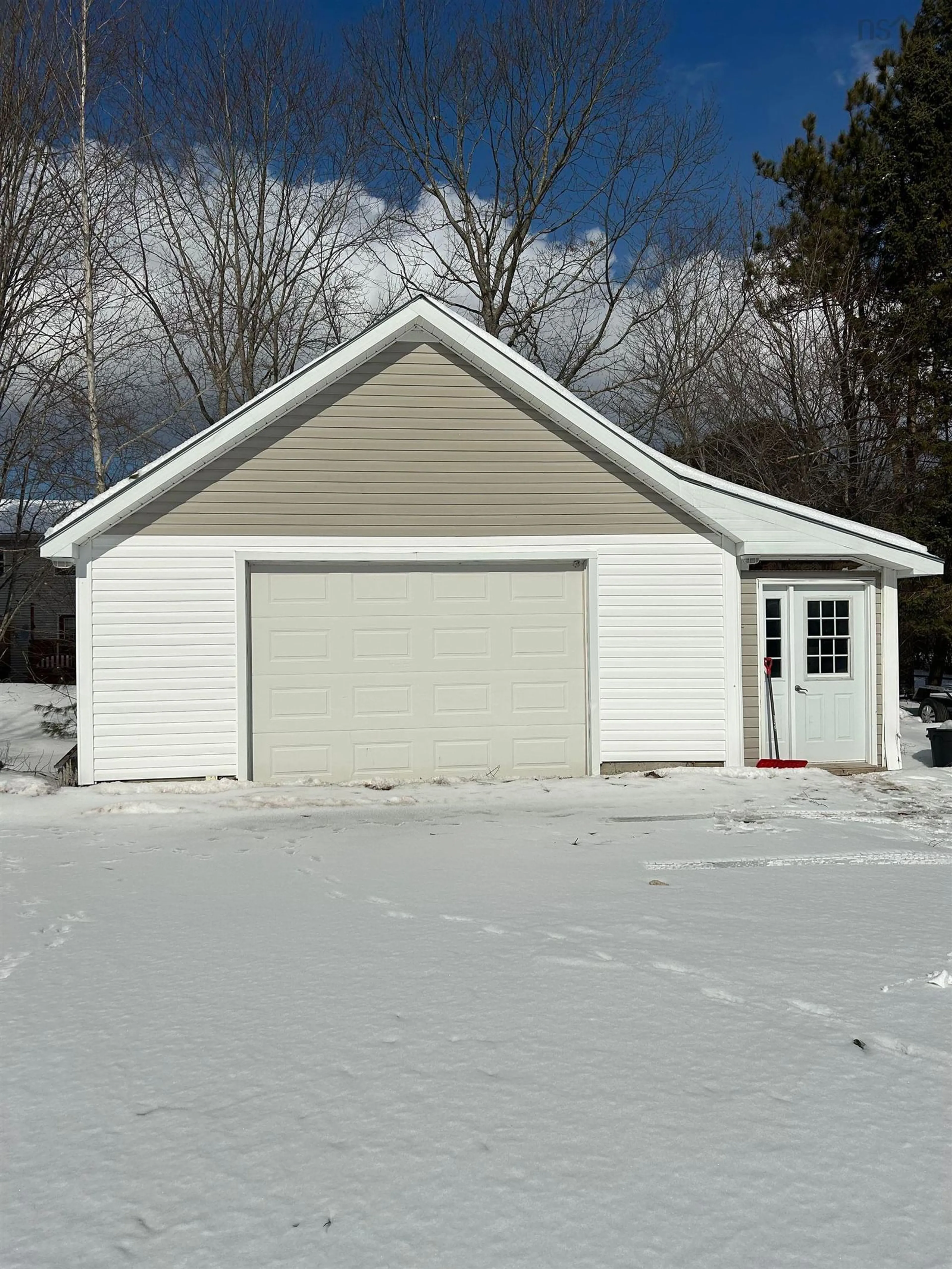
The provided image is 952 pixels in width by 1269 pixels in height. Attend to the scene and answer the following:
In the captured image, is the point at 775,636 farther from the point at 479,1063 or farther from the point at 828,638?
the point at 479,1063

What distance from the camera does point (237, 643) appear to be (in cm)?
1001

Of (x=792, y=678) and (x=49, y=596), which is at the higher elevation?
(x=49, y=596)

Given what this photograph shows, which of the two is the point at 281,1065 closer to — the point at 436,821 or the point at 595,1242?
the point at 595,1242

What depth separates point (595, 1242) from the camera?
232cm

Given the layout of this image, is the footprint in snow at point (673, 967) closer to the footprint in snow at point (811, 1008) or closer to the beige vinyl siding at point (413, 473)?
the footprint in snow at point (811, 1008)

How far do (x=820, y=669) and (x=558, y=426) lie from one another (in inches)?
165

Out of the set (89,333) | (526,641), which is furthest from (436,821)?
(89,333)

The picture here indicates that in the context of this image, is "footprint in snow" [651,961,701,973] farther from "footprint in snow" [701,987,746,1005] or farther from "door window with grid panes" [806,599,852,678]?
"door window with grid panes" [806,599,852,678]

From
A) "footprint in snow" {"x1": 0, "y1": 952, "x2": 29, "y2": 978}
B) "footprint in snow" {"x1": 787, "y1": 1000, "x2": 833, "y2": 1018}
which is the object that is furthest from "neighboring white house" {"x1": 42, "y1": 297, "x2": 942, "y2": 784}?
"footprint in snow" {"x1": 787, "y1": 1000, "x2": 833, "y2": 1018}

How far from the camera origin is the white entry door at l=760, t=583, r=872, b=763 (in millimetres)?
10984

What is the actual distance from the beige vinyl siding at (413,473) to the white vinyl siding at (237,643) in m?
0.17

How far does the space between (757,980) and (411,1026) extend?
1489mm

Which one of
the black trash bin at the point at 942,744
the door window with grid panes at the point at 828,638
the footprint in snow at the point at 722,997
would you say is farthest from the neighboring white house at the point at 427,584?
the footprint in snow at the point at 722,997

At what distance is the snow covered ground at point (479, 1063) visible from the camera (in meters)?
2.38
